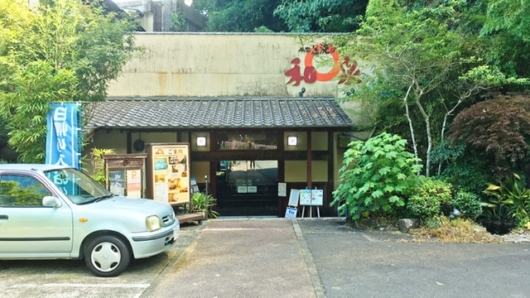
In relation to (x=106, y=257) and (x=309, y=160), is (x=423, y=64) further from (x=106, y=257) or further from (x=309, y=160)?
(x=106, y=257)

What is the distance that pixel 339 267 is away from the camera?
5352 millimetres

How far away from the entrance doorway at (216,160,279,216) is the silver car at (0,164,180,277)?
6655mm

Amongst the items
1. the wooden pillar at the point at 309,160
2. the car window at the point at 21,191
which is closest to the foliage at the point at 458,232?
the wooden pillar at the point at 309,160

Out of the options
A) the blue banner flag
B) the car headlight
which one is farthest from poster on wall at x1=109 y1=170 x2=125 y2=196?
the car headlight

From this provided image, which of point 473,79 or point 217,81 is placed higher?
point 217,81

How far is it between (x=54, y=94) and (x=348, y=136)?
7.62 metres

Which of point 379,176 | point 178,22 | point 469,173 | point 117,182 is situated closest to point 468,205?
point 469,173

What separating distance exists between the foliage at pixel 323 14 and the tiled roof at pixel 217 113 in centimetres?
494

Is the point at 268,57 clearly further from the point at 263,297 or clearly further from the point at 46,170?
the point at 263,297

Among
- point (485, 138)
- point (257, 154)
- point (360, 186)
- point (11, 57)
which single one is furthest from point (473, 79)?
point (11, 57)

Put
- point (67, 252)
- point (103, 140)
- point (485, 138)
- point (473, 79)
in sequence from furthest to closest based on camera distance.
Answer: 1. point (103, 140)
2. point (473, 79)
3. point (485, 138)
4. point (67, 252)

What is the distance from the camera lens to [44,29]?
769cm

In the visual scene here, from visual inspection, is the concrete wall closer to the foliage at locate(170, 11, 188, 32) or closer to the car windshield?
the car windshield

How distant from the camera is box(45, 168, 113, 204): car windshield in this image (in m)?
5.33
